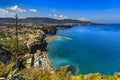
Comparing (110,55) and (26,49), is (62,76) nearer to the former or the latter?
(26,49)

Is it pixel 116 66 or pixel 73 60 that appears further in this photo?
pixel 73 60

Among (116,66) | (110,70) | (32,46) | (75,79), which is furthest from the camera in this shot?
(32,46)

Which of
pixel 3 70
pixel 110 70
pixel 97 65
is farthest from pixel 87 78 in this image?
pixel 97 65

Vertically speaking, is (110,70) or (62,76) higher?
(62,76)

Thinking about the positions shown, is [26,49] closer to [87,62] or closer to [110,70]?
[87,62]

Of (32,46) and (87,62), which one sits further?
(32,46)

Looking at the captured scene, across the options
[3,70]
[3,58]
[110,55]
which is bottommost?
[110,55]

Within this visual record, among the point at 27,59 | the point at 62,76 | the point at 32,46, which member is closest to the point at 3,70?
the point at 62,76

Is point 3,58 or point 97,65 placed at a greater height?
point 3,58

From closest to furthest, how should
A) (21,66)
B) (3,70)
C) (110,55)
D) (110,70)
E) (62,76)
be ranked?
(3,70) → (62,76) → (21,66) → (110,70) → (110,55)
